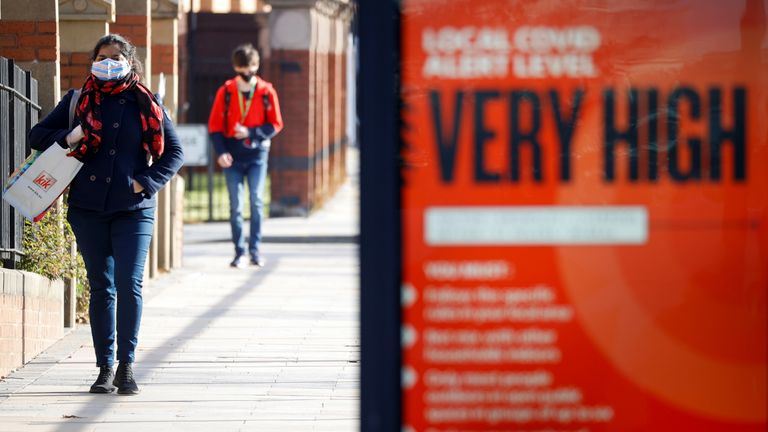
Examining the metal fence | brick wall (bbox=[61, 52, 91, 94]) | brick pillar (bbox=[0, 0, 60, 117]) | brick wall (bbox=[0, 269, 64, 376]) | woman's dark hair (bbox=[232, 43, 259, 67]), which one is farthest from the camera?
woman's dark hair (bbox=[232, 43, 259, 67])

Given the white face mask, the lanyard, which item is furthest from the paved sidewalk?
the white face mask

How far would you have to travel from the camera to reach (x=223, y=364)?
8.58 meters

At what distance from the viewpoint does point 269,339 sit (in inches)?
379

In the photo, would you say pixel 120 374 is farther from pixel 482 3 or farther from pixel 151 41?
pixel 151 41

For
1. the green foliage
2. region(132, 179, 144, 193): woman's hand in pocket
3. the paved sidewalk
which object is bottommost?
the paved sidewalk

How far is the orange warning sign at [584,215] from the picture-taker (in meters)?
3.62

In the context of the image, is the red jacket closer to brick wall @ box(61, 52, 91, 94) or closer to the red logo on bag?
brick wall @ box(61, 52, 91, 94)

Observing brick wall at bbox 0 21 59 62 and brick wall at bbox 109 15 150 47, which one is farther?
brick wall at bbox 109 15 150 47

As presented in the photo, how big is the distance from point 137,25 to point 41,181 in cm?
515

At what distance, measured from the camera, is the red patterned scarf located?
739cm

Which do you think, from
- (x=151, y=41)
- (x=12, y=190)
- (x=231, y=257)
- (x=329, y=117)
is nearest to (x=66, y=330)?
(x=12, y=190)

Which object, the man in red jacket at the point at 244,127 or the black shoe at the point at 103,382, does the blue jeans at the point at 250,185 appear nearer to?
the man in red jacket at the point at 244,127

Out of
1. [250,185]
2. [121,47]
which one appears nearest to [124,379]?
[121,47]

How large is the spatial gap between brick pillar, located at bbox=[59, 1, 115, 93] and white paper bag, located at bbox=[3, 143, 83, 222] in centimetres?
350
